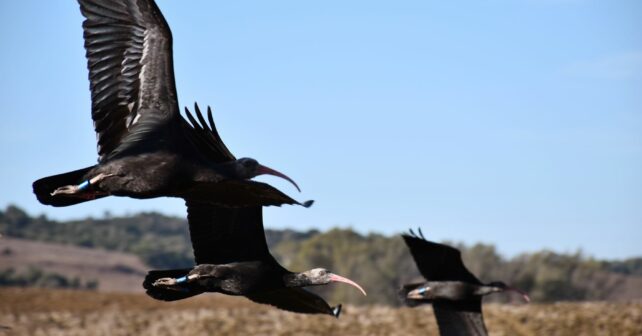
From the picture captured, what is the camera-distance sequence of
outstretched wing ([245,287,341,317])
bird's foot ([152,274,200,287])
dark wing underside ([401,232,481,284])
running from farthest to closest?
dark wing underside ([401,232,481,284]) < outstretched wing ([245,287,341,317]) < bird's foot ([152,274,200,287])

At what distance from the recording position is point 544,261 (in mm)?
67688

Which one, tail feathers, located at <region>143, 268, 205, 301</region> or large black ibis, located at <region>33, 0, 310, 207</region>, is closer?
large black ibis, located at <region>33, 0, 310, 207</region>

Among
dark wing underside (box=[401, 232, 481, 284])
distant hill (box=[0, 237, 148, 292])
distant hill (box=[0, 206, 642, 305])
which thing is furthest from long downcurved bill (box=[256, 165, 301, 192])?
distant hill (box=[0, 237, 148, 292])

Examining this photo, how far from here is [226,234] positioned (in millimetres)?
13773

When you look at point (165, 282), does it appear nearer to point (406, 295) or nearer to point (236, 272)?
point (236, 272)

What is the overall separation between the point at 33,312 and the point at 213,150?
83.8ft

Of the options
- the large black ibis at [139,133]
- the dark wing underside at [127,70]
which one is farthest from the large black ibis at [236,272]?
the dark wing underside at [127,70]

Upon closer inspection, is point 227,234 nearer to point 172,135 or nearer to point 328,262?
point 172,135

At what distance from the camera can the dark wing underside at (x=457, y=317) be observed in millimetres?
17219

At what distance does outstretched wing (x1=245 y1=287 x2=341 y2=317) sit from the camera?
13578mm

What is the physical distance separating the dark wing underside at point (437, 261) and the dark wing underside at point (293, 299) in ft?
11.5

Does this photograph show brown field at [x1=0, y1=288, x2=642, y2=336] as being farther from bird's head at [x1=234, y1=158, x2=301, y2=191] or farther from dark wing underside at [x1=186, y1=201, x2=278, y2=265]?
bird's head at [x1=234, y1=158, x2=301, y2=191]

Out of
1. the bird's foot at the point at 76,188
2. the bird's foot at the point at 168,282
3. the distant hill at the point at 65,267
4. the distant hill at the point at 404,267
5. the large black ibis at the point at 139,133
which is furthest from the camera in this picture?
the distant hill at the point at 65,267

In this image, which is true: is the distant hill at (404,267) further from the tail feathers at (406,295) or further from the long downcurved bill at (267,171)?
the long downcurved bill at (267,171)
